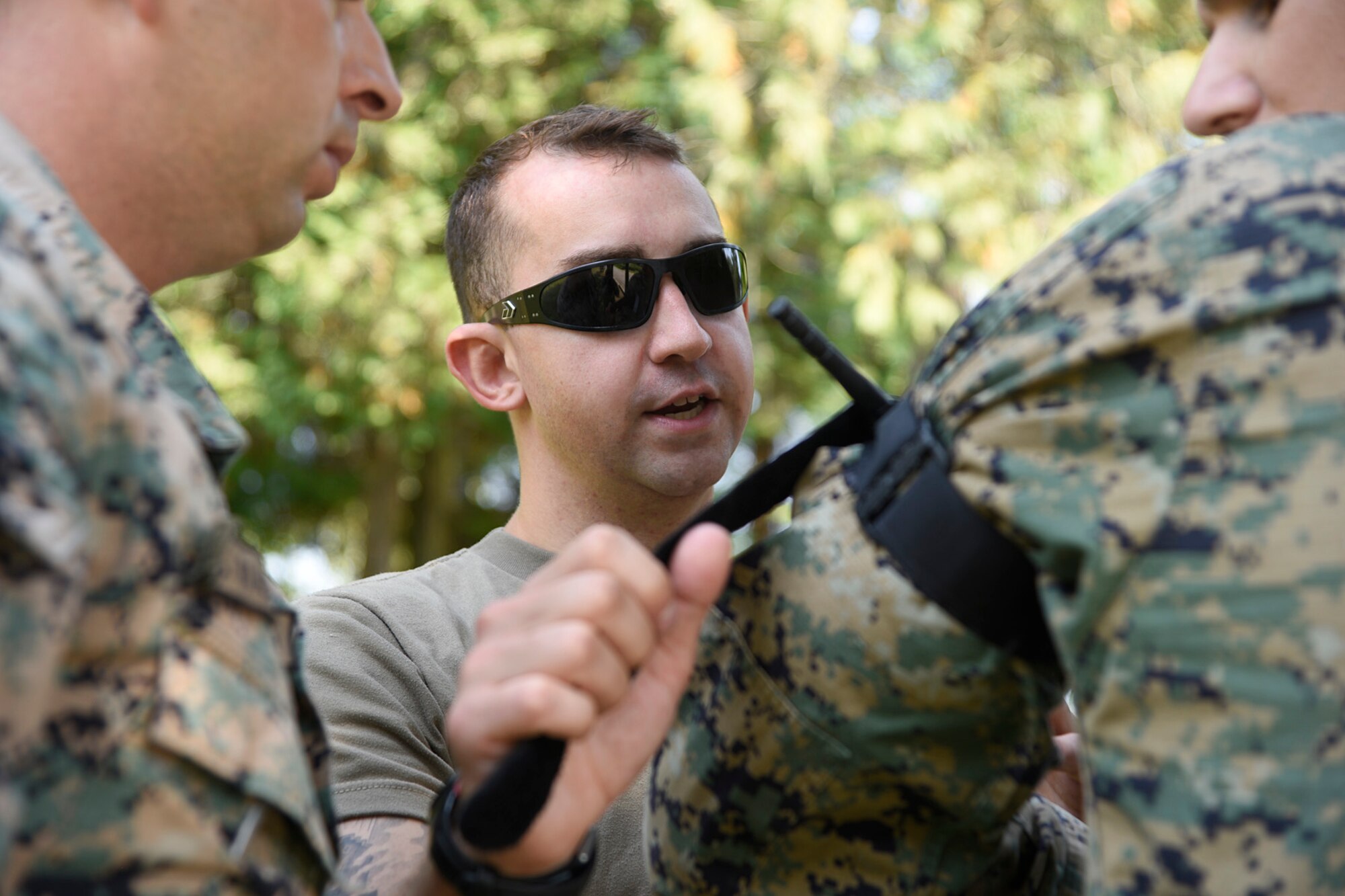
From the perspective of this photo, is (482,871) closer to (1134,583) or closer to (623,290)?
(1134,583)

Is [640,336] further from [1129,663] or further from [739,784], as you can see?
[1129,663]

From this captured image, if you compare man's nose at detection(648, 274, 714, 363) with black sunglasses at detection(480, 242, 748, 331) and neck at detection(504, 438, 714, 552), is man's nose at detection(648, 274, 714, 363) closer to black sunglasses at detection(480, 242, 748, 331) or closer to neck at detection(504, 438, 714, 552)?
black sunglasses at detection(480, 242, 748, 331)

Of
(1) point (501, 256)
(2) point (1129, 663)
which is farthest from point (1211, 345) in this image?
(1) point (501, 256)

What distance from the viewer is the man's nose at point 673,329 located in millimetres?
2682

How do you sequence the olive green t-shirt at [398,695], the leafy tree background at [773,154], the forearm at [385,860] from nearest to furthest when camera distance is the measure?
1. the forearm at [385,860]
2. the olive green t-shirt at [398,695]
3. the leafy tree background at [773,154]

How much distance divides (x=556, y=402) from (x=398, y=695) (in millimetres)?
754

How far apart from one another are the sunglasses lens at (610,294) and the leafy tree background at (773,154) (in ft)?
21.2

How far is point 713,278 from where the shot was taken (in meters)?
2.79

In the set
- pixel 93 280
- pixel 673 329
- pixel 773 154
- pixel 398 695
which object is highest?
pixel 93 280

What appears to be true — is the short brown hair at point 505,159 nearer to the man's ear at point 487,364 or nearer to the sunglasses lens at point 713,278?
the man's ear at point 487,364

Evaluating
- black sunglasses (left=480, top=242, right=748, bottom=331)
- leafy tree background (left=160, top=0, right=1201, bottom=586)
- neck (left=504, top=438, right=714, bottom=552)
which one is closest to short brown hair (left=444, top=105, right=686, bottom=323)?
black sunglasses (left=480, top=242, right=748, bottom=331)

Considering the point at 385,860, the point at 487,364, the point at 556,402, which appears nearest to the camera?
the point at 385,860

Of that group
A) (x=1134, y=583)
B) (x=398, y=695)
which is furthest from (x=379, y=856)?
(x=1134, y=583)

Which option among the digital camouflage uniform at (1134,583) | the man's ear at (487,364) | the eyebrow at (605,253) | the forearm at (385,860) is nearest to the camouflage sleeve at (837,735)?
the digital camouflage uniform at (1134,583)
